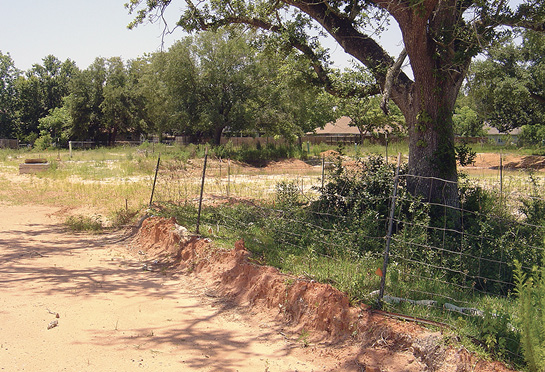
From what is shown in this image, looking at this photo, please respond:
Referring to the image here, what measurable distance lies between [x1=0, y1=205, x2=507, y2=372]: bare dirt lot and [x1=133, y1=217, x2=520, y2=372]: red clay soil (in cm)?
1

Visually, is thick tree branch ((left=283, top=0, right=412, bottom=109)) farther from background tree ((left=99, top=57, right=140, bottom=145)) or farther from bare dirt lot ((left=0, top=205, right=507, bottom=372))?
background tree ((left=99, top=57, right=140, bottom=145))

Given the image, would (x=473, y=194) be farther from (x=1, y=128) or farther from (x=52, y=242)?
(x=1, y=128)

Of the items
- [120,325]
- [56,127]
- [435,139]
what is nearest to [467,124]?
Answer: [56,127]

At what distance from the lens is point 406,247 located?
691 centimetres

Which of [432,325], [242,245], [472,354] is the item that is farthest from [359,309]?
[242,245]

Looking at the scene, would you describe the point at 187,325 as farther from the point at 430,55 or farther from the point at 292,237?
the point at 430,55

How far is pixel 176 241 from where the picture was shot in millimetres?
9570

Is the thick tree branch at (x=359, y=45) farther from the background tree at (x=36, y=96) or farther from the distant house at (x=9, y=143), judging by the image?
the background tree at (x=36, y=96)

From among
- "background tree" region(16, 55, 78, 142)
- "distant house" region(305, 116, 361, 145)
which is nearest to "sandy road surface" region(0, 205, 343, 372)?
"distant house" region(305, 116, 361, 145)

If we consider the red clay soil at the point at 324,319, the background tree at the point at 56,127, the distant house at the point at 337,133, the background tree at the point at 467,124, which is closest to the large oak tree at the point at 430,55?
the red clay soil at the point at 324,319

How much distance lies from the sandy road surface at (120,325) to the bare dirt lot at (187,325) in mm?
14

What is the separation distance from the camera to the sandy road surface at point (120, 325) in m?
5.14

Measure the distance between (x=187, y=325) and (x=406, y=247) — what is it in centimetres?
334

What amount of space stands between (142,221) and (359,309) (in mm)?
7455
